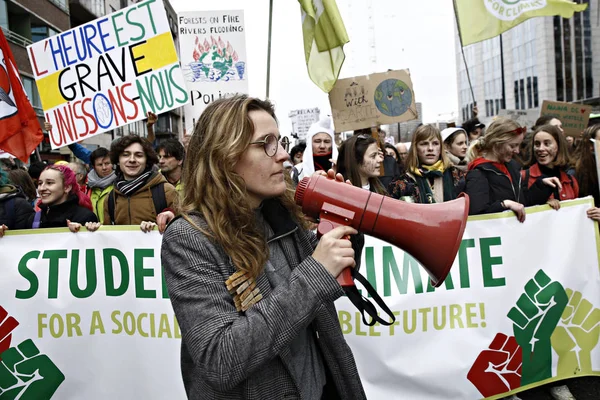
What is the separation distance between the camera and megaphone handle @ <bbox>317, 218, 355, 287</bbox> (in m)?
1.37

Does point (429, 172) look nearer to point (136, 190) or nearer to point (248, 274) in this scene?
point (136, 190)

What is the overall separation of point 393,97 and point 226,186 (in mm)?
4739

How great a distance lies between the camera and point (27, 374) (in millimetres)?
3271

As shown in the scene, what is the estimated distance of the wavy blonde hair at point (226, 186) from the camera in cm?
141

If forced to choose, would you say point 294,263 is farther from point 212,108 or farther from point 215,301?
point 212,108

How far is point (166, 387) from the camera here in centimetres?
329

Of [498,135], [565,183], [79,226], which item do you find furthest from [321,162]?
[79,226]

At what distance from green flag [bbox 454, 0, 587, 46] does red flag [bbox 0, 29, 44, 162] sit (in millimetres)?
4173

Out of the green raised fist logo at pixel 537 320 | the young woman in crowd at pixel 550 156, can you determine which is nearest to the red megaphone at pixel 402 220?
the green raised fist logo at pixel 537 320

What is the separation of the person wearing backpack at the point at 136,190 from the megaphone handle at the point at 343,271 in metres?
2.50

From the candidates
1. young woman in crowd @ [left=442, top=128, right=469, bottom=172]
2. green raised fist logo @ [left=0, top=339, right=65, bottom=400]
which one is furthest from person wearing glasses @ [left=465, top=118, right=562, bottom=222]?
green raised fist logo @ [left=0, top=339, right=65, bottom=400]

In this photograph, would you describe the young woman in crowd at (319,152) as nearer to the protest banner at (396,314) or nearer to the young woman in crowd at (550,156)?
the young woman in crowd at (550,156)

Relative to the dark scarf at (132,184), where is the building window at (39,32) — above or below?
above

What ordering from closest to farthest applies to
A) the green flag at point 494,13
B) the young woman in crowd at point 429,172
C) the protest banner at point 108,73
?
1. the young woman in crowd at point 429,172
2. the protest banner at point 108,73
3. the green flag at point 494,13
